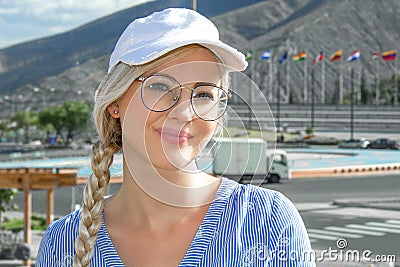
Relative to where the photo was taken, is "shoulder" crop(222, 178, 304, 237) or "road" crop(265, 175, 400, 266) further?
"road" crop(265, 175, 400, 266)

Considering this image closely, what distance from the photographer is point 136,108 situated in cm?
104

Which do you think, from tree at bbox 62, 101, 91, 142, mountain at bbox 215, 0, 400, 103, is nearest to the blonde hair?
tree at bbox 62, 101, 91, 142

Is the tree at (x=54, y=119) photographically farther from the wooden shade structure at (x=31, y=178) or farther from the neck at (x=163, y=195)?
the neck at (x=163, y=195)

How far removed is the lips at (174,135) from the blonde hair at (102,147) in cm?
9

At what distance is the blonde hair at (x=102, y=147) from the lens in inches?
40.8

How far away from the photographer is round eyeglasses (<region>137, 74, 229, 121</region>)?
1006 mm

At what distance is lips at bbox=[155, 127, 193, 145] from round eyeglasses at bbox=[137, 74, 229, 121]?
0.09 feet

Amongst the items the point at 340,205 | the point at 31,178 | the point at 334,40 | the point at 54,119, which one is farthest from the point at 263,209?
the point at 334,40

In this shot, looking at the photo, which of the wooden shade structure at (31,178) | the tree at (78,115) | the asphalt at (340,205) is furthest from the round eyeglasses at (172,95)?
the wooden shade structure at (31,178)

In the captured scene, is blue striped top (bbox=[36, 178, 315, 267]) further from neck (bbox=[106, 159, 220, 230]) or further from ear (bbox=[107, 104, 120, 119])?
ear (bbox=[107, 104, 120, 119])

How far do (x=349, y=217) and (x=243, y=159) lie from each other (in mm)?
8592

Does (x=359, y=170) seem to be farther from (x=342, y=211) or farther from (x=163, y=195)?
(x=163, y=195)

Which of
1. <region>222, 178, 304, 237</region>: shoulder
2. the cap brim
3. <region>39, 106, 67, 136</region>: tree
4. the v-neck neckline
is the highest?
the cap brim

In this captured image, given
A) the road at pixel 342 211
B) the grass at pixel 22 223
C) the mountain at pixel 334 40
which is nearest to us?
the road at pixel 342 211
